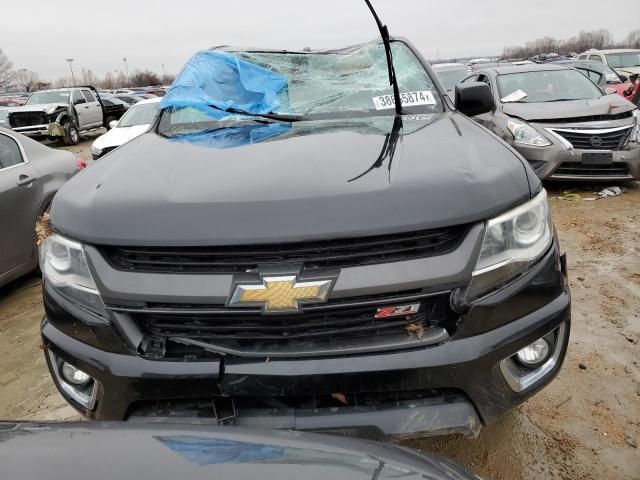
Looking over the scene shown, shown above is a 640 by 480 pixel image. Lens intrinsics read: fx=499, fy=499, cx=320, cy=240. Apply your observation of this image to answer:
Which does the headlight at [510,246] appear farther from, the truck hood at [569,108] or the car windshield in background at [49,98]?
the car windshield in background at [49,98]

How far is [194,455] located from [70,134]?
706 inches

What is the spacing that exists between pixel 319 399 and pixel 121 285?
71 centimetres

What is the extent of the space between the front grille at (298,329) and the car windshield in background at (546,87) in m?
6.13

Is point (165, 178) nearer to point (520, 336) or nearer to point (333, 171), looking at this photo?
point (333, 171)

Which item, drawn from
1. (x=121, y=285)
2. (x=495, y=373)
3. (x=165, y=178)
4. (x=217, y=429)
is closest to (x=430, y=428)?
(x=495, y=373)

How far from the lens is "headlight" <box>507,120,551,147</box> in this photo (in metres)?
6.00

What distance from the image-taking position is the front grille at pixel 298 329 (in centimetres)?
152

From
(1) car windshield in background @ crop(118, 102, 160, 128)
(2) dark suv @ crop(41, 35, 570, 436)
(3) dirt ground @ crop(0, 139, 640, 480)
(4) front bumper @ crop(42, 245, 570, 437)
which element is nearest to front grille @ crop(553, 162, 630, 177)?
(3) dirt ground @ crop(0, 139, 640, 480)

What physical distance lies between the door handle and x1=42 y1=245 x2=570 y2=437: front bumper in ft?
9.97

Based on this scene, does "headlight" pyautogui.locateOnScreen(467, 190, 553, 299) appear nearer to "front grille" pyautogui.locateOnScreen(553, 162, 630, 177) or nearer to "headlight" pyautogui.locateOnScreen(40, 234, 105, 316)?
"headlight" pyautogui.locateOnScreen(40, 234, 105, 316)

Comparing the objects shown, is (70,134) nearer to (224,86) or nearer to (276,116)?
(224,86)

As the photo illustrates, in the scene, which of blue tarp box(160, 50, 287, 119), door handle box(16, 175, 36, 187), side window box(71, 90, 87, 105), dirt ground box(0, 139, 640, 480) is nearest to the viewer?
dirt ground box(0, 139, 640, 480)

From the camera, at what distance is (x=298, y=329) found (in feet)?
5.08

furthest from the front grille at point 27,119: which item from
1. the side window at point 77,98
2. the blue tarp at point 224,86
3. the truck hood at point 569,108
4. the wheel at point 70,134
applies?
the blue tarp at point 224,86
